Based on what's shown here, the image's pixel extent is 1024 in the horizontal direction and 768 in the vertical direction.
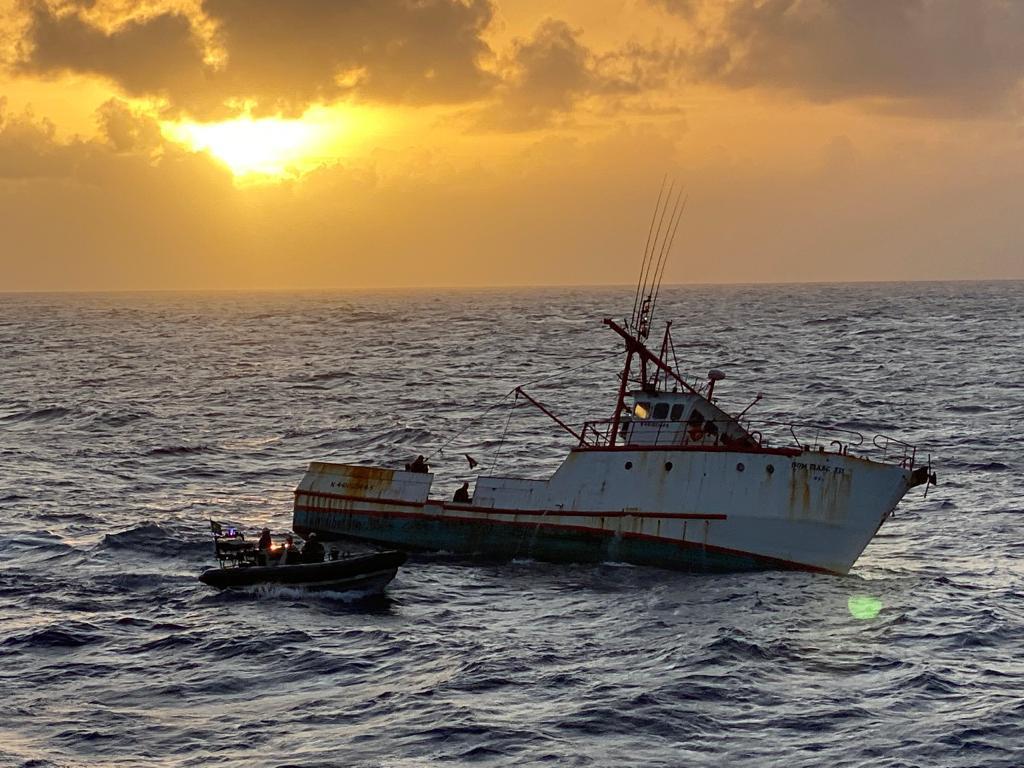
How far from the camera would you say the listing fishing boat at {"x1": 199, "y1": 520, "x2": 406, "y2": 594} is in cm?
3203

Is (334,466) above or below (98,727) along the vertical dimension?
above

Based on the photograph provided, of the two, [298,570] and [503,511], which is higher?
[503,511]

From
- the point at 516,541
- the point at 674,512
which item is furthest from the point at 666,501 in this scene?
the point at 516,541

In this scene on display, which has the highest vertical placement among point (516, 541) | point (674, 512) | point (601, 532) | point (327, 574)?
point (674, 512)

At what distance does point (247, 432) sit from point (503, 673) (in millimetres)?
44915

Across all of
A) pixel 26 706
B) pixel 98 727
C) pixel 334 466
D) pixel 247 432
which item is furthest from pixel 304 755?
pixel 247 432

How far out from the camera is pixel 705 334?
5807 inches

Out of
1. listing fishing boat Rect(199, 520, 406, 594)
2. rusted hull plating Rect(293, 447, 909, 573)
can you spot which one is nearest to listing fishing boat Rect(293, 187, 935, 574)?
rusted hull plating Rect(293, 447, 909, 573)

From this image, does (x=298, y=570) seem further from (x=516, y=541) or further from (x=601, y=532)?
(x=601, y=532)

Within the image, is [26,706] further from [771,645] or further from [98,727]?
[771,645]

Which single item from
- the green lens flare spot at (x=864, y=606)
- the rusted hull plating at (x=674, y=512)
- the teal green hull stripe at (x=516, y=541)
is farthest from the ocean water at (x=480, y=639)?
the rusted hull plating at (x=674, y=512)

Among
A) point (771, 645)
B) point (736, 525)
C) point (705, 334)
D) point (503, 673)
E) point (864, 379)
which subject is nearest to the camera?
point (503, 673)

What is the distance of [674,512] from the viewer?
34.9 metres

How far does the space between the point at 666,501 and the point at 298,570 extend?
426 inches
